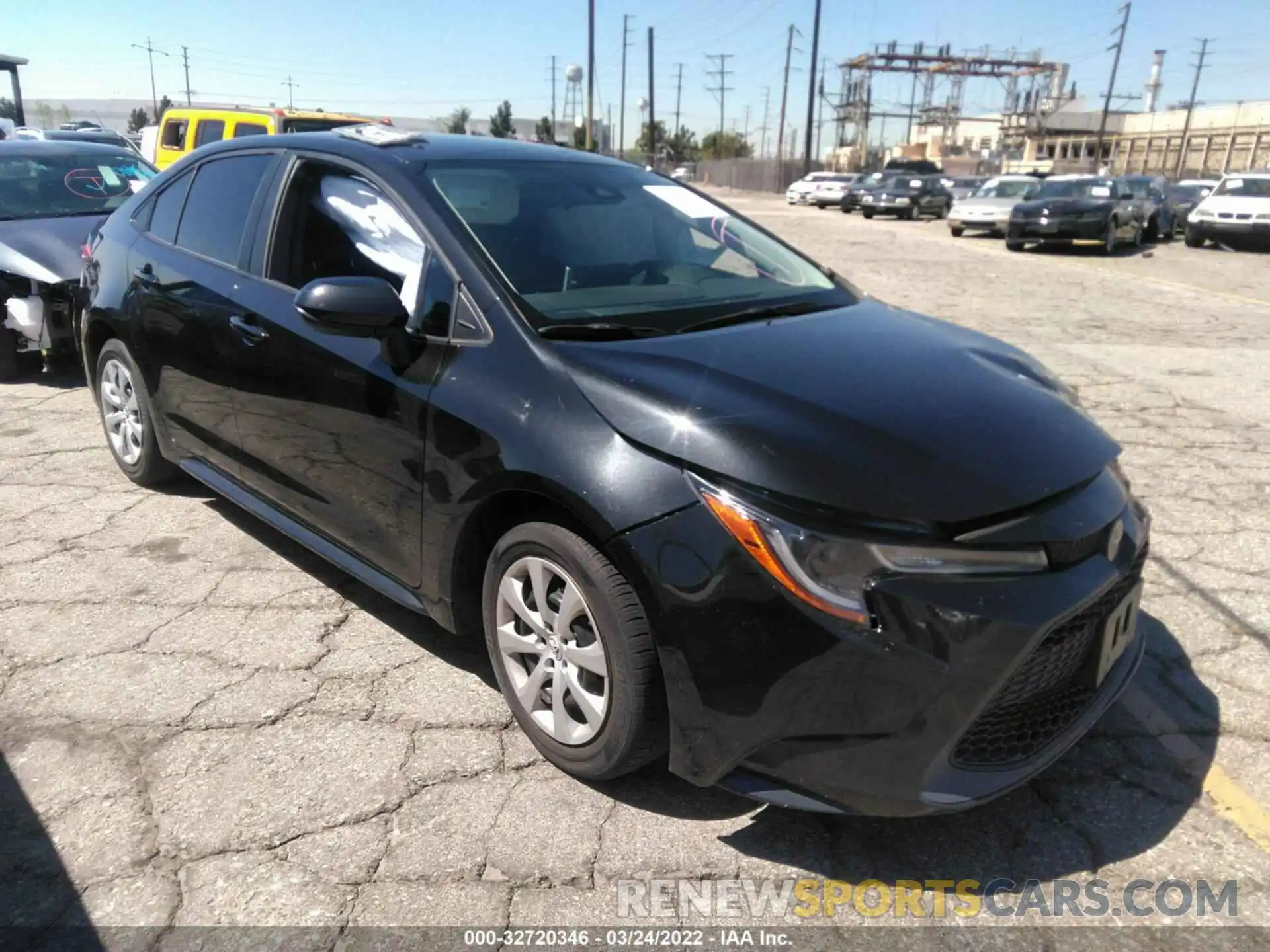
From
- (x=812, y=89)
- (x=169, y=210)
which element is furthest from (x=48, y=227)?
(x=812, y=89)

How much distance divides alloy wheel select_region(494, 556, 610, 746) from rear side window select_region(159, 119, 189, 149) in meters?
12.9

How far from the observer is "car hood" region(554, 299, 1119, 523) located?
7.08 ft

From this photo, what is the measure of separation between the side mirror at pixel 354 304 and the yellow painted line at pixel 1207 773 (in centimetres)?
252

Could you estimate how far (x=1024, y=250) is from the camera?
765 inches

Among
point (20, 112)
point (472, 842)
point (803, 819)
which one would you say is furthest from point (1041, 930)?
point (20, 112)

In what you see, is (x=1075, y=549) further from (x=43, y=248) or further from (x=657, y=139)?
(x=657, y=139)

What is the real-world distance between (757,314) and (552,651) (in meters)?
1.24

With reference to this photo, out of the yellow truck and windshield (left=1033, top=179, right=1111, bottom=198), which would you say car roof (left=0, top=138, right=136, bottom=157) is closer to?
the yellow truck

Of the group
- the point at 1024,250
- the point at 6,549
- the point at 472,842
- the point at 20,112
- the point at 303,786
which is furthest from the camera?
the point at 20,112

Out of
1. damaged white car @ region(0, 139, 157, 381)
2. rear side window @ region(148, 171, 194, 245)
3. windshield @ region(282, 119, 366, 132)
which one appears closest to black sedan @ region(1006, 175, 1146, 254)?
windshield @ region(282, 119, 366, 132)

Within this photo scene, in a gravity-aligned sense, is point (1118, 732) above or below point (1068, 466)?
below

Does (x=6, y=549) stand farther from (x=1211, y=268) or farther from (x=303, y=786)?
(x=1211, y=268)

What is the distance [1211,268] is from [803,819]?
17.0 metres

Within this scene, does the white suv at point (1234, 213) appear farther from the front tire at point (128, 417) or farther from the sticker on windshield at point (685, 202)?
the front tire at point (128, 417)
